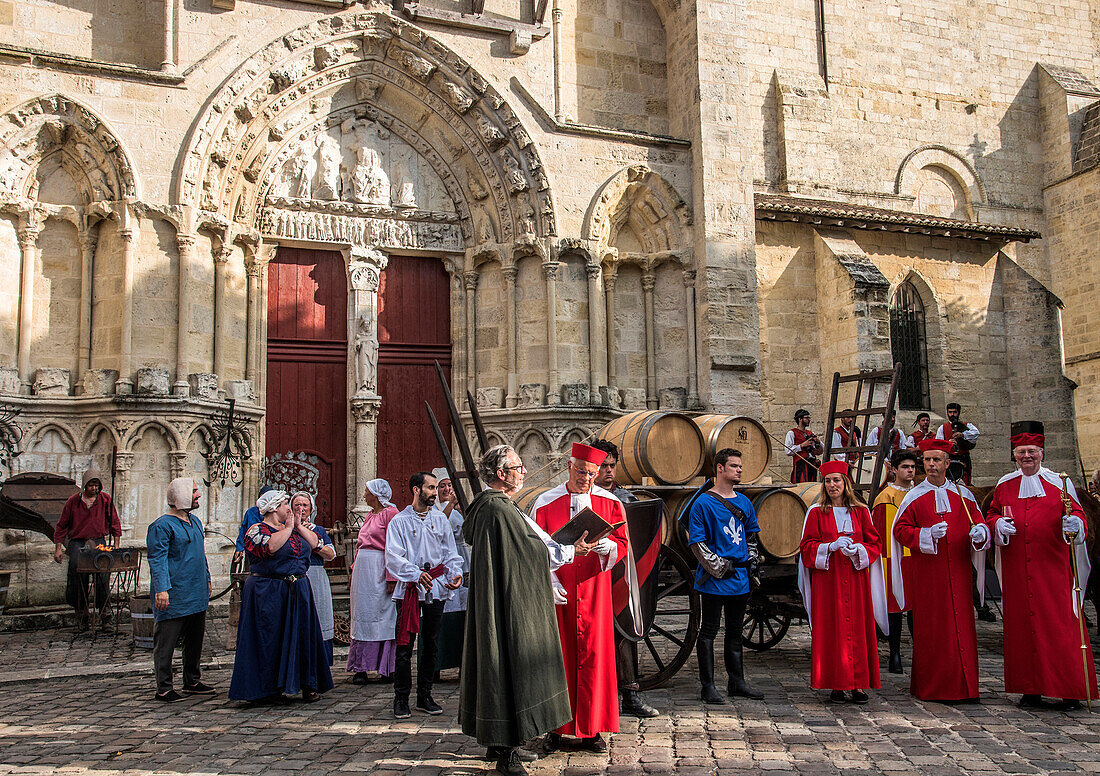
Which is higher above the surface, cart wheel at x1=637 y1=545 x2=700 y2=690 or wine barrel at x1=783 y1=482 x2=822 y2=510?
wine barrel at x1=783 y1=482 x2=822 y2=510

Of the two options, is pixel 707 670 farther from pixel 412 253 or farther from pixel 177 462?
pixel 412 253

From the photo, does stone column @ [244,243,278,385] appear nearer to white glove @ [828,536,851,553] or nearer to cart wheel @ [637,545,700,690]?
cart wheel @ [637,545,700,690]

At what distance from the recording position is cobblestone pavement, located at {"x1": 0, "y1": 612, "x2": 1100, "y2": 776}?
4773 millimetres

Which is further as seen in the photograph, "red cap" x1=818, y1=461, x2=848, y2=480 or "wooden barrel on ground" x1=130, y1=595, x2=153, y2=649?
"wooden barrel on ground" x1=130, y1=595, x2=153, y2=649

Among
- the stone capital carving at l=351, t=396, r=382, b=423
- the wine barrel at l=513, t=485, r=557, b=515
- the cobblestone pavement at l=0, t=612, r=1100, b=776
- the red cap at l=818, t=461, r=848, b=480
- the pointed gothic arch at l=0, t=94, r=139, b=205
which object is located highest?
the pointed gothic arch at l=0, t=94, r=139, b=205

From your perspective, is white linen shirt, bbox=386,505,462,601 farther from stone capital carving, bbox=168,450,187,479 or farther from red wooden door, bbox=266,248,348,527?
red wooden door, bbox=266,248,348,527

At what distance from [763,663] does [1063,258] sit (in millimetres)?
14991

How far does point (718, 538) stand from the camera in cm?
623

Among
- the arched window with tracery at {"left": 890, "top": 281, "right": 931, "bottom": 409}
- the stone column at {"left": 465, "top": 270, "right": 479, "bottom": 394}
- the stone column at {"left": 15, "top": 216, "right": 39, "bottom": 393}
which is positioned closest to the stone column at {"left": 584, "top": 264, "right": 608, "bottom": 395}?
the stone column at {"left": 465, "top": 270, "right": 479, "bottom": 394}

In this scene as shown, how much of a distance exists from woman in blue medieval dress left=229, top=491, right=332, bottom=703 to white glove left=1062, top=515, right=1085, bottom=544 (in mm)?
5123

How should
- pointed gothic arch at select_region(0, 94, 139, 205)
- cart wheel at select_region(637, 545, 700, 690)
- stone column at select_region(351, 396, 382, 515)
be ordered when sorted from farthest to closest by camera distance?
stone column at select_region(351, 396, 382, 515) < pointed gothic arch at select_region(0, 94, 139, 205) < cart wheel at select_region(637, 545, 700, 690)

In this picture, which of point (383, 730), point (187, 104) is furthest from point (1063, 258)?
point (383, 730)

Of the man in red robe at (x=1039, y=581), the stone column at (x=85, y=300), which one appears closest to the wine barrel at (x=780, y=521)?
the man in red robe at (x=1039, y=581)

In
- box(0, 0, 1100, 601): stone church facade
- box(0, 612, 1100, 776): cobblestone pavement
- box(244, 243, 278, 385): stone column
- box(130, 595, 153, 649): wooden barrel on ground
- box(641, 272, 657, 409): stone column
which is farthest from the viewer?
box(641, 272, 657, 409): stone column
